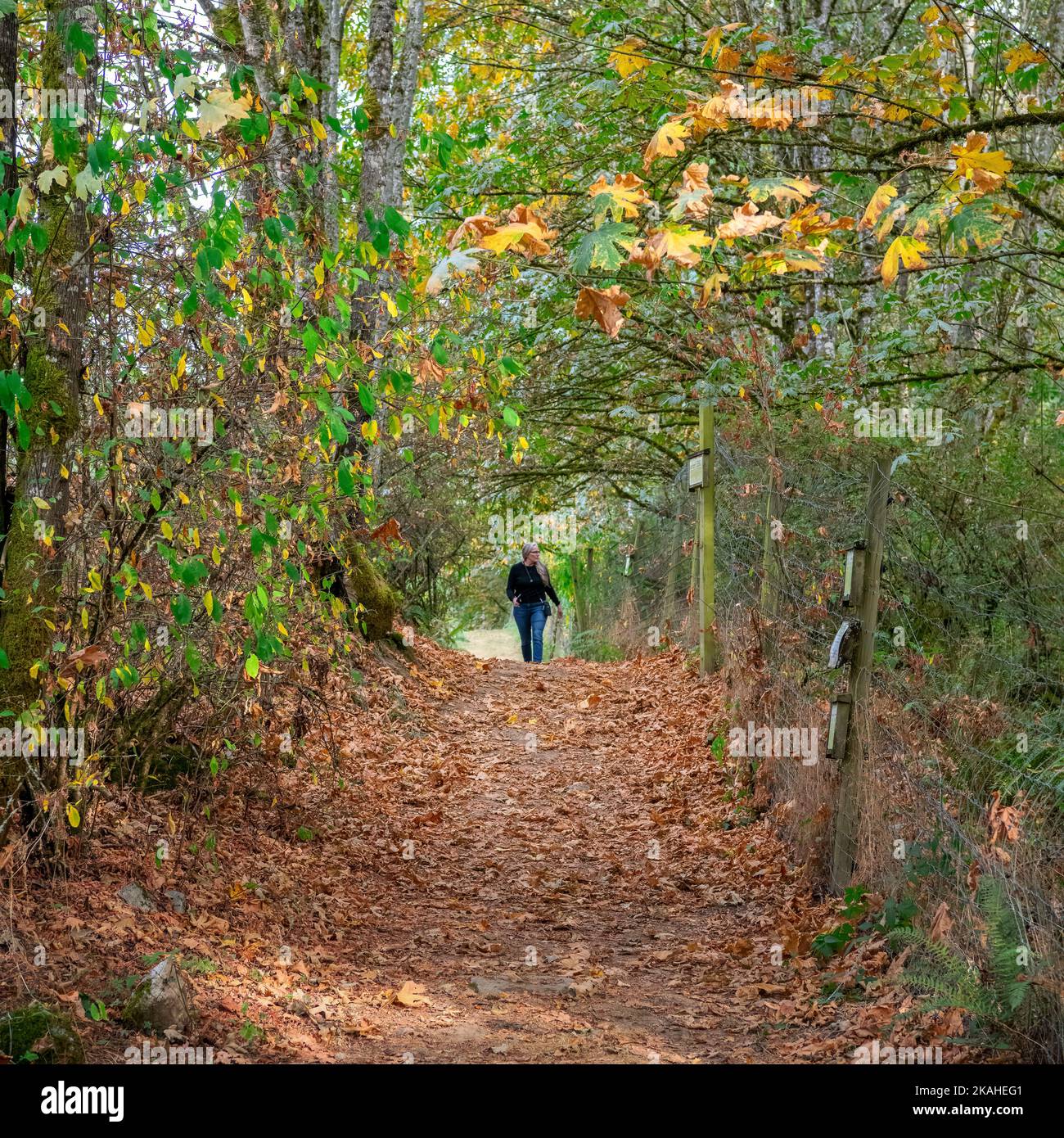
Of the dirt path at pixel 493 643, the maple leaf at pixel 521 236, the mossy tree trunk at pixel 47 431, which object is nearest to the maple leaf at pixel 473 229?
the maple leaf at pixel 521 236

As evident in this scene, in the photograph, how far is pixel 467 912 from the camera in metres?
6.44

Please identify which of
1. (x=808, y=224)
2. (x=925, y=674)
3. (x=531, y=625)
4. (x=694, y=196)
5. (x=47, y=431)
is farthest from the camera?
(x=531, y=625)

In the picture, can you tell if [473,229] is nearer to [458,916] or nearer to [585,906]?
[458,916]

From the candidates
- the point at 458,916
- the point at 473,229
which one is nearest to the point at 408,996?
the point at 458,916

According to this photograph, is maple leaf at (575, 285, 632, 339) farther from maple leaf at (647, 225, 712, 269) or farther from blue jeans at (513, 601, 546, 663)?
blue jeans at (513, 601, 546, 663)

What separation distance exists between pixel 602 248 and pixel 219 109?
1.75 meters

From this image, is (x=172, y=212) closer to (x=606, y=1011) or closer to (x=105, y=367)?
(x=105, y=367)

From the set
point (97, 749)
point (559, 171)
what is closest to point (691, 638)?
point (559, 171)

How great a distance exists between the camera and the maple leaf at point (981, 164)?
12.6ft

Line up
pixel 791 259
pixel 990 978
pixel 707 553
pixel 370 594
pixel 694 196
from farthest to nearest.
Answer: pixel 370 594, pixel 707 553, pixel 990 978, pixel 791 259, pixel 694 196

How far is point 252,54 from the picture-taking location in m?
9.61

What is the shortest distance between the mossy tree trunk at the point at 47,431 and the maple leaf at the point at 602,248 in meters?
2.73

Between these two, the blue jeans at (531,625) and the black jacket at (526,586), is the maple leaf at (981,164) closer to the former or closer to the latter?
the black jacket at (526,586)

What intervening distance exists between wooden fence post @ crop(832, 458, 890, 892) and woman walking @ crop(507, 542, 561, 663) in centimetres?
974
